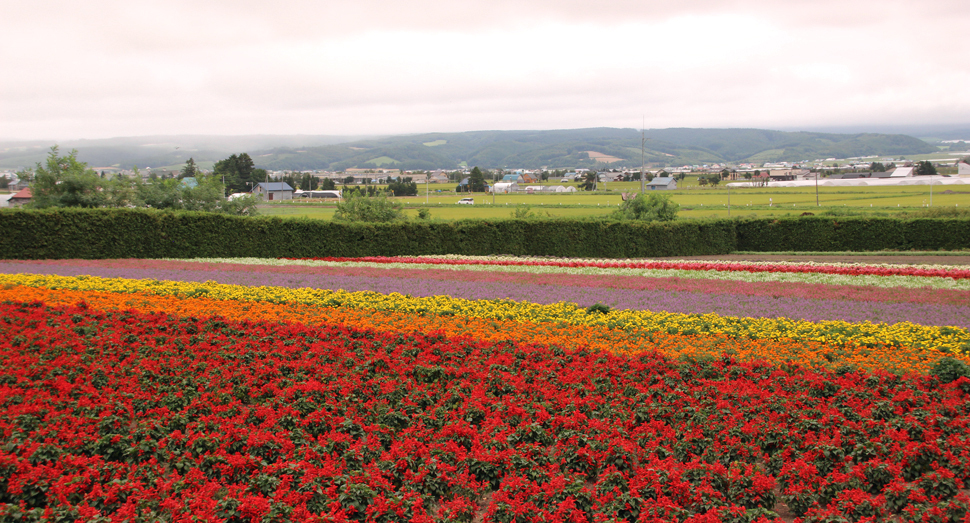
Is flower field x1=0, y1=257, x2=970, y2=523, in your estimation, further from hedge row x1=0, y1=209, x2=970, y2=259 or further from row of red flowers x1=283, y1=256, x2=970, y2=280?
hedge row x1=0, y1=209, x2=970, y2=259

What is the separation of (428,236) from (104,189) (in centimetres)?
1975

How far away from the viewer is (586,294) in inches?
585

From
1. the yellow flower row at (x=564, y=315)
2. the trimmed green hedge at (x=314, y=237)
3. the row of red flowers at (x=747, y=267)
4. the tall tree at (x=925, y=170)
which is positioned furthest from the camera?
the tall tree at (x=925, y=170)

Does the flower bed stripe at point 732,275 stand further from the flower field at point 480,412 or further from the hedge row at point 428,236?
the flower field at point 480,412

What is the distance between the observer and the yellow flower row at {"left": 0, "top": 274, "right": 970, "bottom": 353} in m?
9.75

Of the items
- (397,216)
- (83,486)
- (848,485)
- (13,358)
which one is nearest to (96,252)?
(397,216)

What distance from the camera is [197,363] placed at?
8.26 m

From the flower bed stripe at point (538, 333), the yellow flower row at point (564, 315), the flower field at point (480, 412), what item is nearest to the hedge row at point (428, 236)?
the yellow flower row at point (564, 315)

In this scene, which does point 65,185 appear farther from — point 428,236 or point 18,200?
point 18,200

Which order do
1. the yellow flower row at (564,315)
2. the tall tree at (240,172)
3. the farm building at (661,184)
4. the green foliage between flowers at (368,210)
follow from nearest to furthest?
the yellow flower row at (564,315), the green foliage between flowers at (368,210), the tall tree at (240,172), the farm building at (661,184)

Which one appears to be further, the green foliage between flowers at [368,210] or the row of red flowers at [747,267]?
the green foliage between flowers at [368,210]

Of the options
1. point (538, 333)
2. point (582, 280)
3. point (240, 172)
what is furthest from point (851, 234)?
point (240, 172)

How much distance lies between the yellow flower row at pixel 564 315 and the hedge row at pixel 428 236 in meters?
8.60

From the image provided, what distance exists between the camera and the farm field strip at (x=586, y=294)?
39.8ft
